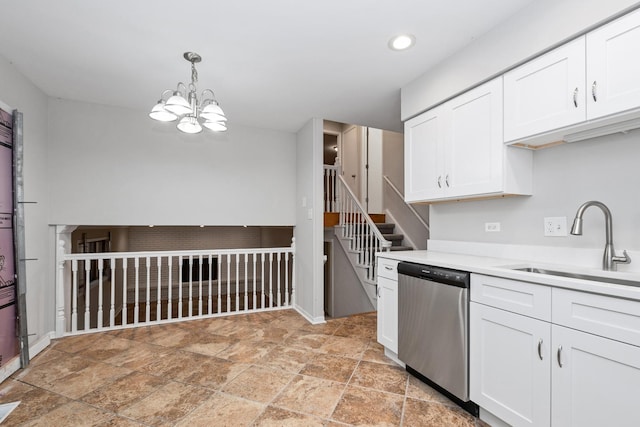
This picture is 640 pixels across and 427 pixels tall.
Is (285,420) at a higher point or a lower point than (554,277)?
lower

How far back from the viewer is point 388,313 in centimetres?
255

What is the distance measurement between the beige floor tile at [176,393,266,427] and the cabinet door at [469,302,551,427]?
1.33 metres

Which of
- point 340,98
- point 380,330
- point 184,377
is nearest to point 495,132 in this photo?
point 340,98

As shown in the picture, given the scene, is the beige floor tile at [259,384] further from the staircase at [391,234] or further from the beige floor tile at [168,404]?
the staircase at [391,234]

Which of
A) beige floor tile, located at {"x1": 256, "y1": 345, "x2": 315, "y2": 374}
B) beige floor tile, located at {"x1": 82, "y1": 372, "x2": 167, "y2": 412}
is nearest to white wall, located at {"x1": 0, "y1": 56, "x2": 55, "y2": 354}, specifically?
beige floor tile, located at {"x1": 82, "y1": 372, "x2": 167, "y2": 412}

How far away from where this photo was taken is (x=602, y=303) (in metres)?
1.26

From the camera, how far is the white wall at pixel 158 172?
321 cm

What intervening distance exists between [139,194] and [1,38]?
170 centimetres

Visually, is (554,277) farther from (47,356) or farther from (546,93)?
(47,356)

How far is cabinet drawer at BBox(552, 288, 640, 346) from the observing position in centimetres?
118

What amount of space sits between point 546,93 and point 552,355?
142cm


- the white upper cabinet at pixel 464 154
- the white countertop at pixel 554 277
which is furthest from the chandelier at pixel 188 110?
the white countertop at pixel 554 277

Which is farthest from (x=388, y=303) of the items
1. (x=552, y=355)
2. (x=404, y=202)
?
(x=404, y=202)

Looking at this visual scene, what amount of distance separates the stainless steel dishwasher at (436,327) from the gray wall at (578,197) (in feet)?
2.19
